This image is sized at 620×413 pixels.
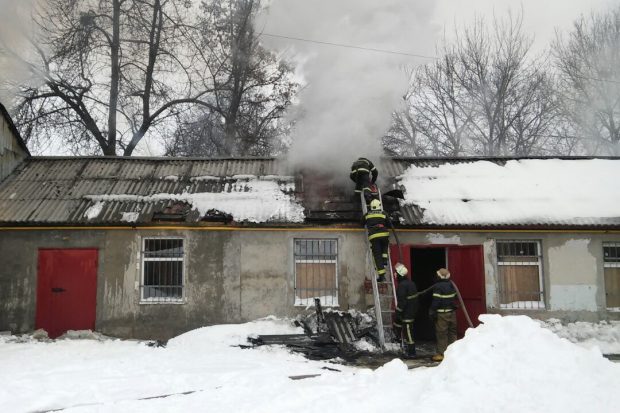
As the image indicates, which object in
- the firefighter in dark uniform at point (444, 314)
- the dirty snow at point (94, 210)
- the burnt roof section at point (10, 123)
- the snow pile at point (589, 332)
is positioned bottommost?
the snow pile at point (589, 332)

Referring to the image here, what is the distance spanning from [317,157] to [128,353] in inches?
248

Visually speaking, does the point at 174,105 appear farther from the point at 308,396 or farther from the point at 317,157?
the point at 308,396

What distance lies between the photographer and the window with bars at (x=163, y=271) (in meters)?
10.4

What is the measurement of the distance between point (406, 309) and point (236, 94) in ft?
48.7

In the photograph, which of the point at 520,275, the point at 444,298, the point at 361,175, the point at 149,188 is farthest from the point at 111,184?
the point at 520,275

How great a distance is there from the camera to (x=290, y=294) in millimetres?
10297

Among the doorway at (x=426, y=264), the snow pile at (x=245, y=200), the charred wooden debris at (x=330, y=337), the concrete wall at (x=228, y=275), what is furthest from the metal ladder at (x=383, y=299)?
the doorway at (x=426, y=264)

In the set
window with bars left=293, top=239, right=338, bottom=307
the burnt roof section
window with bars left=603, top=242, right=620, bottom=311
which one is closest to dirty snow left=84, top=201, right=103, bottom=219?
the burnt roof section

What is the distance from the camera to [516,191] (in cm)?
1153

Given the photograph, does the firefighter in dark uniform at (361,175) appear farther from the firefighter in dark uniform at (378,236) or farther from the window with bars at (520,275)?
the window with bars at (520,275)

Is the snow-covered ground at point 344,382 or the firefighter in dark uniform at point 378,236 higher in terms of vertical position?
the firefighter in dark uniform at point 378,236

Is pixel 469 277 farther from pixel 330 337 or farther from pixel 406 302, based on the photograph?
pixel 330 337

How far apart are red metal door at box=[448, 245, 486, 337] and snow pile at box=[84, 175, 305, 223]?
3.59m

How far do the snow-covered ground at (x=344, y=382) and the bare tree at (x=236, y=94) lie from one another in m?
13.3
